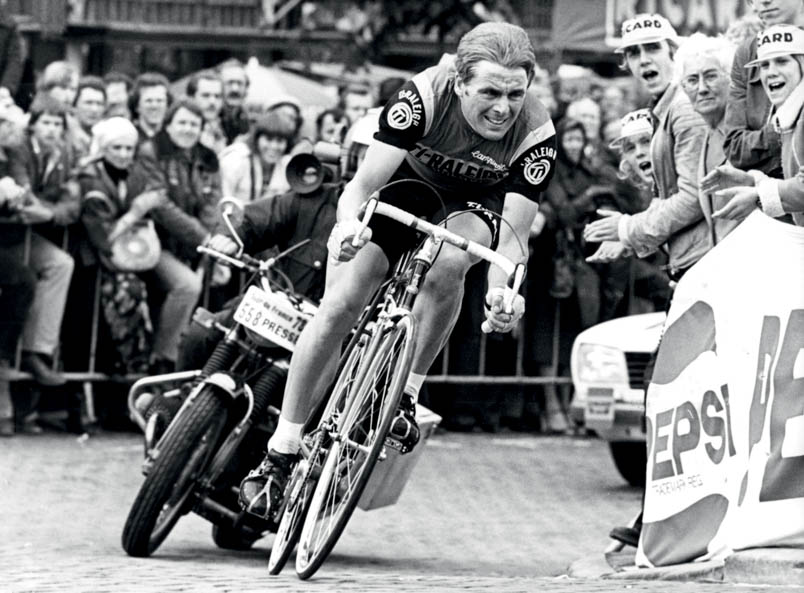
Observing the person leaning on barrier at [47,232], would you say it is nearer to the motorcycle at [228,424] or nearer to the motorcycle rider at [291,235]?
the motorcycle rider at [291,235]

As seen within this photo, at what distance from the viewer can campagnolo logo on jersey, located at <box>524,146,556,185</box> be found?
25.8 feet

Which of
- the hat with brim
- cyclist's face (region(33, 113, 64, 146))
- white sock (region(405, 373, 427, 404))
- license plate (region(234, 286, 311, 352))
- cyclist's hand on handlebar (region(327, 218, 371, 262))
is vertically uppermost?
the hat with brim

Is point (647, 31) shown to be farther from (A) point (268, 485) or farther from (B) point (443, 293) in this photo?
(A) point (268, 485)

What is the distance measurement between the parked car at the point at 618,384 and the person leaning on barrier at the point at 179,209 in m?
2.95

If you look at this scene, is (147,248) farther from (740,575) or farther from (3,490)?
(740,575)

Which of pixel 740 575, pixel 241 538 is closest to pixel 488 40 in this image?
pixel 740 575

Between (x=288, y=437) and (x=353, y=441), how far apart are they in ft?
1.59

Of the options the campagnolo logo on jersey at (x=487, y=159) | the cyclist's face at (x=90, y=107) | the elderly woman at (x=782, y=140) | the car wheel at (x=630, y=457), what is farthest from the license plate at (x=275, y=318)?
the cyclist's face at (x=90, y=107)

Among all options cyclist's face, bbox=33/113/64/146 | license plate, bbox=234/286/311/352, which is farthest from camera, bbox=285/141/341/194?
cyclist's face, bbox=33/113/64/146

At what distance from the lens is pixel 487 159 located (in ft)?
25.7

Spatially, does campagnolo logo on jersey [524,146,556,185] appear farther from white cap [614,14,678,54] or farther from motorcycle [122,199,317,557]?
white cap [614,14,678,54]

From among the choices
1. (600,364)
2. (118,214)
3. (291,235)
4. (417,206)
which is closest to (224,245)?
(291,235)

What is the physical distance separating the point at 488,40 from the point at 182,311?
6664 mm

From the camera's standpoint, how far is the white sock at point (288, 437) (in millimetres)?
8164
